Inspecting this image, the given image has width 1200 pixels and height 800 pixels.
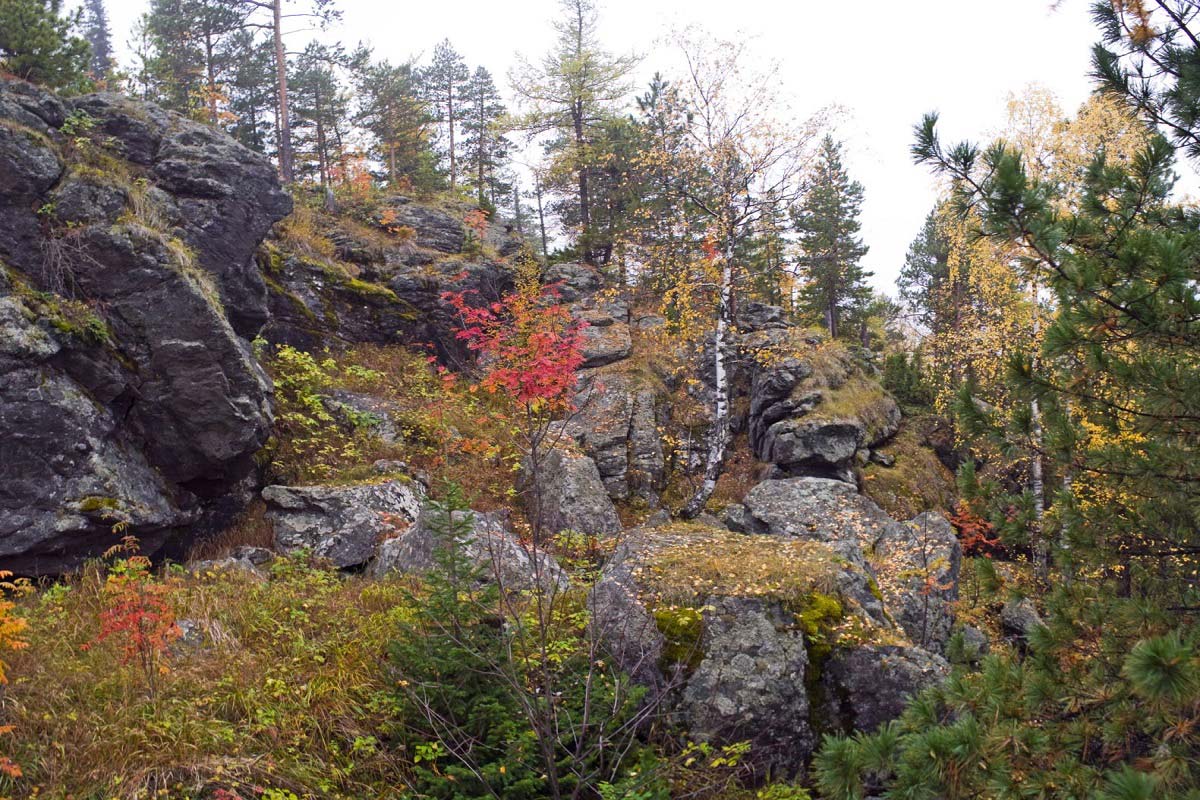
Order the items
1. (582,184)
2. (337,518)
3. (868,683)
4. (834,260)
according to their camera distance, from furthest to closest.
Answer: (834,260) → (582,184) → (337,518) → (868,683)

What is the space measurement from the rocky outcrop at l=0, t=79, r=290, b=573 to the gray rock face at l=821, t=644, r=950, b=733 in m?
7.74

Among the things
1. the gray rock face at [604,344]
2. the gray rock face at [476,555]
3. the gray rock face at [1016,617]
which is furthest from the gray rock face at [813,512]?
the gray rock face at [476,555]

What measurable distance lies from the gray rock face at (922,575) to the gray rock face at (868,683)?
10.2 feet

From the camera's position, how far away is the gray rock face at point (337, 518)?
348 inches

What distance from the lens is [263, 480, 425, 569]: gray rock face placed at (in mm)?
8844

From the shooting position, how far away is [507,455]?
13.1 metres

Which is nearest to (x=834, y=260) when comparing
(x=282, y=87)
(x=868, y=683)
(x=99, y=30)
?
(x=282, y=87)

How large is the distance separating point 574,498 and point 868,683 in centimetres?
639

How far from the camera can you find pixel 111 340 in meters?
8.23

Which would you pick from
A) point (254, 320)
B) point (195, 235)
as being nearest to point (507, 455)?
point (254, 320)

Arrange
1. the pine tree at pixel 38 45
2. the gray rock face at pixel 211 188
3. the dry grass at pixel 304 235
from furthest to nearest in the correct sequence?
the dry grass at pixel 304 235
the gray rock face at pixel 211 188
the pine tree at pixel 38 45

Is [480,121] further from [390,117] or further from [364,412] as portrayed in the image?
[364,412]

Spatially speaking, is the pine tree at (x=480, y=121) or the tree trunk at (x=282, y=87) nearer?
the tree trunk at (x=282, y=87)

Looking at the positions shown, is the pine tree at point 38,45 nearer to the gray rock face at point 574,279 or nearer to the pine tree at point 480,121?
the gray rock face at point 574,279
